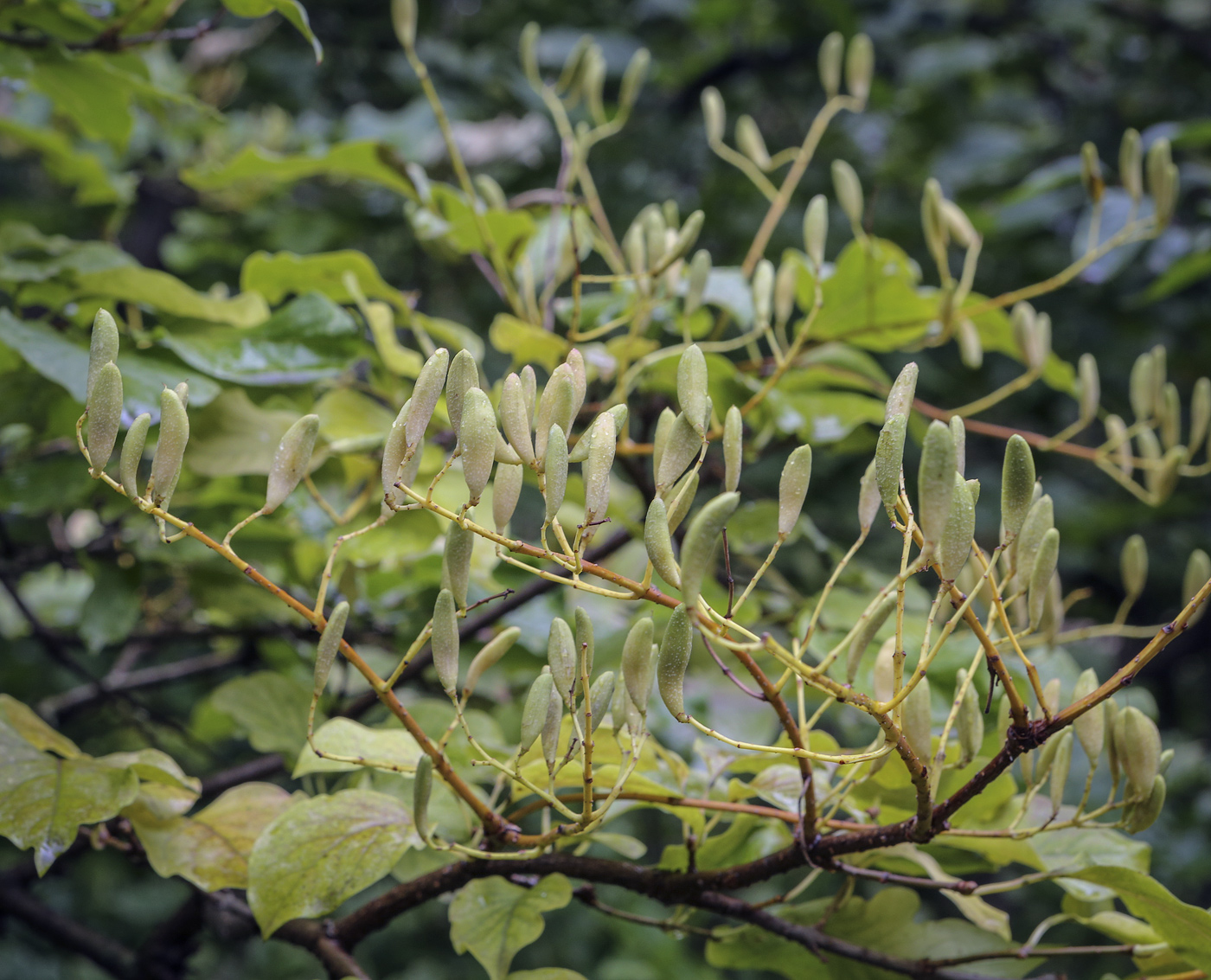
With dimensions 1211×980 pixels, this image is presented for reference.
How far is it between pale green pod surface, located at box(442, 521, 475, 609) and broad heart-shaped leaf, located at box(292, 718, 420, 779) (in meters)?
0.12

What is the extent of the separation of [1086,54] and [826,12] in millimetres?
419

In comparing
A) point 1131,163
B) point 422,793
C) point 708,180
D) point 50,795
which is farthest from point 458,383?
point 708,180

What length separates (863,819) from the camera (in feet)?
1.13

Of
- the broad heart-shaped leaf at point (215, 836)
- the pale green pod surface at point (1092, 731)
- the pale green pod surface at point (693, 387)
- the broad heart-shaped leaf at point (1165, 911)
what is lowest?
the broad heart-shaped leaf at point (215, 836)

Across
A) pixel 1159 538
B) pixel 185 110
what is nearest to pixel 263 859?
pixel 185 110

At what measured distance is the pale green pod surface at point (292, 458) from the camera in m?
0.26

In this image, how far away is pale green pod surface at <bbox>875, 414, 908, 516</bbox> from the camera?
22 centimetres

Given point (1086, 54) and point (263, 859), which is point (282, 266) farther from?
point (1086, 54)

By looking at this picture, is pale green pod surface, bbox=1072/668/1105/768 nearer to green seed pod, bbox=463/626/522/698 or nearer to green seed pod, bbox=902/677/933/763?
green seed pod, bbox=902/677/933/763

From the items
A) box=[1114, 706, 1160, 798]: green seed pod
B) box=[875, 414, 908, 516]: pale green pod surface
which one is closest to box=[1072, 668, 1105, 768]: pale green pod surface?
box=[1114, 706, 1160, 798]: green seed pod

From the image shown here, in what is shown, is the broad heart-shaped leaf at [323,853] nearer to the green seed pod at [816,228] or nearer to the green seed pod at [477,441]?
the green seed pod at [477,441]

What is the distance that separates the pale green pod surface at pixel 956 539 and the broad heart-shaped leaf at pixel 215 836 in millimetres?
267

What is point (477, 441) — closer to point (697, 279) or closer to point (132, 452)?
point (132, 452)

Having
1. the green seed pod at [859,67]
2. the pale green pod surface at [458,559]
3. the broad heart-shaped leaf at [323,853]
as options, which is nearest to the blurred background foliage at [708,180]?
the green seed pod at [859,67]
